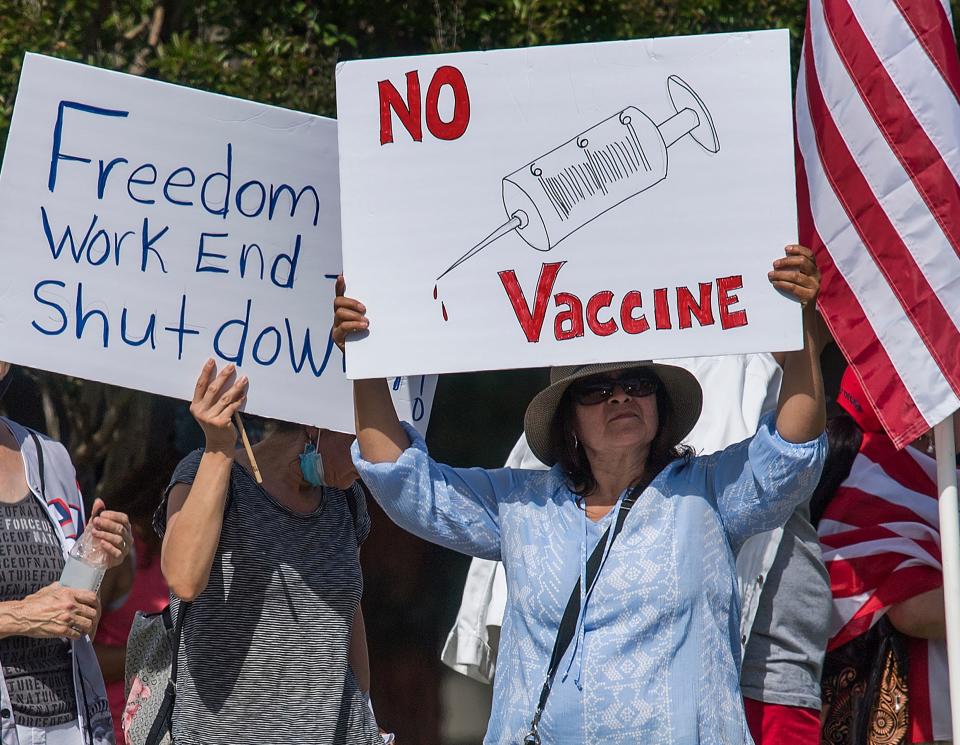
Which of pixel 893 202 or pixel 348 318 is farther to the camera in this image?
pixel 893 202

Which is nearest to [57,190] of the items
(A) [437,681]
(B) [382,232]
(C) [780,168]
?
(B) [382,232]

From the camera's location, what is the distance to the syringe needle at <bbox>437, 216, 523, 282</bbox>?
3145mm

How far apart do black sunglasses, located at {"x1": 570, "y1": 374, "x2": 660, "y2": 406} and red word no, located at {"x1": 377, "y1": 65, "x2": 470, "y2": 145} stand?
0.63m

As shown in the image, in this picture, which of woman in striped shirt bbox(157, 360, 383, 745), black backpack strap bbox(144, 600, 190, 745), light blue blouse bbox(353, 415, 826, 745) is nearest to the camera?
light blue blouse bbox(353, 415, 826, 745)

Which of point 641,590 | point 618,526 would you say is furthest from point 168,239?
point 641,590

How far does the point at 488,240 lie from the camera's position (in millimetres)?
3150

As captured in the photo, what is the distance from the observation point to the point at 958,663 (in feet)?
11.1

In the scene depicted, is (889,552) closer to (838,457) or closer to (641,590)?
(838,457)

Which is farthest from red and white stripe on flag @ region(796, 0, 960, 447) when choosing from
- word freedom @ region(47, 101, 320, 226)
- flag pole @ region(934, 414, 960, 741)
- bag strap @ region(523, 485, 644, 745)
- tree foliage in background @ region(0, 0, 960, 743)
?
tree foliage in background @ region(0, 0, 960, 743)

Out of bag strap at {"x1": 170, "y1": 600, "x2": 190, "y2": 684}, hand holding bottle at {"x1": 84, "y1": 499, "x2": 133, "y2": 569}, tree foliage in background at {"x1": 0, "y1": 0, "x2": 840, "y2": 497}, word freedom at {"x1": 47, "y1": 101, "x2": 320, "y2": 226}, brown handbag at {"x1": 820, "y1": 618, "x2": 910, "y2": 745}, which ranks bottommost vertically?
brown handbag at {"x1": 820, "y1": 618, "x2": 910, "y2": 745}

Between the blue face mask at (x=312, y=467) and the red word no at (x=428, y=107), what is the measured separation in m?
0.84

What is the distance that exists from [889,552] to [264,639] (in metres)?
1.71

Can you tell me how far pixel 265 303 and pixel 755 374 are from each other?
57.4 inches

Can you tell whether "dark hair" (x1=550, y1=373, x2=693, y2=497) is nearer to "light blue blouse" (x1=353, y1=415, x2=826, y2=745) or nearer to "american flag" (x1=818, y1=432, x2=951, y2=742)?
"light blue blouse" (x1=353, y1=415, x2=826, y2=745)
